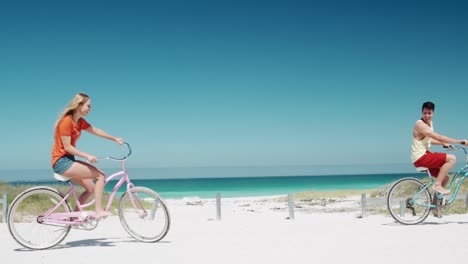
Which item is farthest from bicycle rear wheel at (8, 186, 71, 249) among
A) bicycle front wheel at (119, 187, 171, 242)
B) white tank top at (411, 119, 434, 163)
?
white tank top at (411, 119, 434, 163)

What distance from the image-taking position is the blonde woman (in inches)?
283

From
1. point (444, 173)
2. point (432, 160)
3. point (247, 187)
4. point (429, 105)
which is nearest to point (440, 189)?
point (444, 173)

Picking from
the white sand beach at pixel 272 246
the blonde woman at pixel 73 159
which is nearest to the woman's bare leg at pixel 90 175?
the blonde woman at pixel 73 159

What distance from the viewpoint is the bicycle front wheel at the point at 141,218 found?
295 inches

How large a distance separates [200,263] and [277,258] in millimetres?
1051

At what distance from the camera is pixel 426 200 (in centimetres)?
972

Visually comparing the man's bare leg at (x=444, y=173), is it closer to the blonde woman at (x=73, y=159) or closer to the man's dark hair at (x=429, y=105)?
the man's dark hair at (x=429, y=105)

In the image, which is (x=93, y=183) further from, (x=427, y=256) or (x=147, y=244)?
(x=427, y=256)

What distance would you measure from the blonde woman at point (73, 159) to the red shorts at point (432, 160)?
5939 mm

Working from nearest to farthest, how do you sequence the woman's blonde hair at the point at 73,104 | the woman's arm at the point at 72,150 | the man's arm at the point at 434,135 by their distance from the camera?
the woman's arm at the point at 72,150, the woman's blonde hair at the point at 73,104, the man's arm at the point at 434,135

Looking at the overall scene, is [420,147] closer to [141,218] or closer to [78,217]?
[141,218]

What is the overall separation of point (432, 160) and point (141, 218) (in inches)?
220

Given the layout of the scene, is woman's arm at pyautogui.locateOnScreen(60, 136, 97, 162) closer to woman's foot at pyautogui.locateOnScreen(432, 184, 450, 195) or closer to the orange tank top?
the orange tank top

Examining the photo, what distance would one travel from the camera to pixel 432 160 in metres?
9.30
